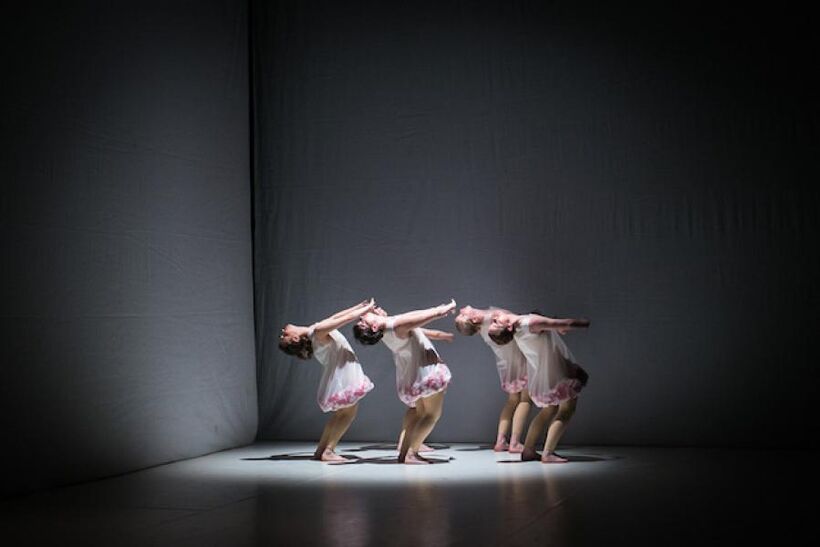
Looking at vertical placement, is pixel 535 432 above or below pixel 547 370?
below

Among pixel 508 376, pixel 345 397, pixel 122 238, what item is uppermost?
pixel 122 238

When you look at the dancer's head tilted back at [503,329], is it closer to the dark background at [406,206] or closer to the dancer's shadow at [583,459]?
the dancer's shadow at [583,459]

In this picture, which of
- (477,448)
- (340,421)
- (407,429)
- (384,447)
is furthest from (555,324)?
(384,447)

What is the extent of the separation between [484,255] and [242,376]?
2218 millimetres

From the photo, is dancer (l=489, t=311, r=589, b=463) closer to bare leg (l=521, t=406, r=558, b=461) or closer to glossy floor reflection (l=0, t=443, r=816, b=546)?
bare leg (l=521, t=406, r=558, b=461)

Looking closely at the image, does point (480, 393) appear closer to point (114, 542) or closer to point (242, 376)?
point (242, 376)

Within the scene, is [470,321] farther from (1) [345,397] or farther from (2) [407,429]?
(1) [345,397]

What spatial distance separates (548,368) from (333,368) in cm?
150

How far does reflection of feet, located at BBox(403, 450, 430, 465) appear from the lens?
7.02 meters

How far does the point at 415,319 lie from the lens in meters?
7.00

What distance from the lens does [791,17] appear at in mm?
7512

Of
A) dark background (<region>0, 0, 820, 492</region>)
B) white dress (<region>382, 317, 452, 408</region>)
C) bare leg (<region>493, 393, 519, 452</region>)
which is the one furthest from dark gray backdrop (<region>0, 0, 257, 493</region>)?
bare leg (<region>493, 393, 519, 452</region>)

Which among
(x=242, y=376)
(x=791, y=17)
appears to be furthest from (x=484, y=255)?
(x=791, y=17)

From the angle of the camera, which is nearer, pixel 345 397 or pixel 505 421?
pixel 345 397
